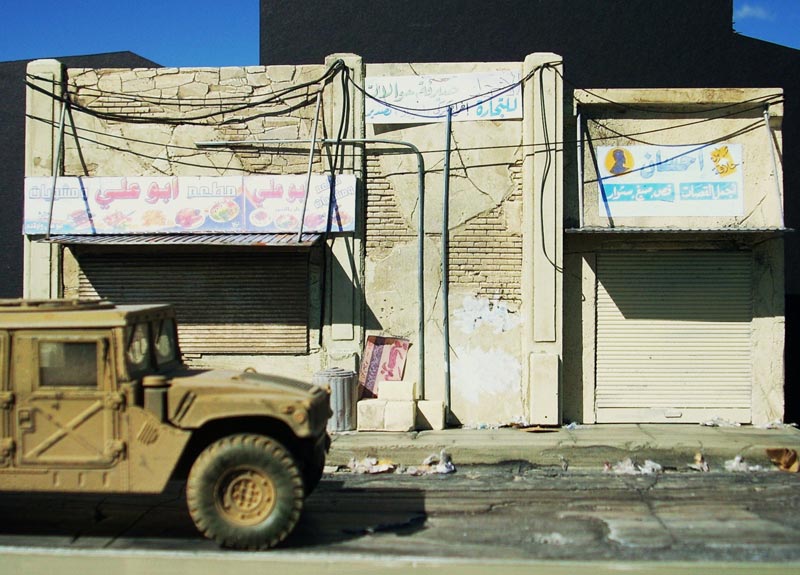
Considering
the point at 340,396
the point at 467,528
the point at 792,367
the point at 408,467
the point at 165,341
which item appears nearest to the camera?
the point at 467,528

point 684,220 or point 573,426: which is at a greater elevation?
point 684,220

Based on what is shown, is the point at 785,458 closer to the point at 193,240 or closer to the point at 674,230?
the point at 674,230

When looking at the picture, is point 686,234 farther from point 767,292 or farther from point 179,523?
point 179,523

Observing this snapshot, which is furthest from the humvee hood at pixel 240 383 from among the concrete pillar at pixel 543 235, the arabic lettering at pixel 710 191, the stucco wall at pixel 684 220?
the arabic lettering at pixel 710 191

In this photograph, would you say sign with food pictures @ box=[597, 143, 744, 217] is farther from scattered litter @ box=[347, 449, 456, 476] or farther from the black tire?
the black tire

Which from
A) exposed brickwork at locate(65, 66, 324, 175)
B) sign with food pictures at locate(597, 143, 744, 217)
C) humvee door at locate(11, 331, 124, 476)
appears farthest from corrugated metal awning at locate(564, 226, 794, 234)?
humvee door at locate(11, 331, 124, 476)

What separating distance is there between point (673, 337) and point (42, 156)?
30.4ft

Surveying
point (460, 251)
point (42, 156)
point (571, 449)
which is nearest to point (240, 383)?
point (571, 449)

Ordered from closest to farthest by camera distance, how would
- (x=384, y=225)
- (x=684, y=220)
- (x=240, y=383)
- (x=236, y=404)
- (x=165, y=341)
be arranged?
(x=236, y=404) → (x=240, y=383) → (x=165, y=341) → (x=684, y=220) → (x=384, y=225)

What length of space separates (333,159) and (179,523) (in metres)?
5.45

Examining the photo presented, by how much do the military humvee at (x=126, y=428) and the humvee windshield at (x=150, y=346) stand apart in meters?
0.05

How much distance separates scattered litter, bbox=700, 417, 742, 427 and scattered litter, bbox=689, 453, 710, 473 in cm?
146

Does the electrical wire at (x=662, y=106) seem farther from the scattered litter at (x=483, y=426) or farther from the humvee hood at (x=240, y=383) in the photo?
the humvee hood at (x=240, y=383)

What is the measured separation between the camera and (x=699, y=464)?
8531 millimetres
